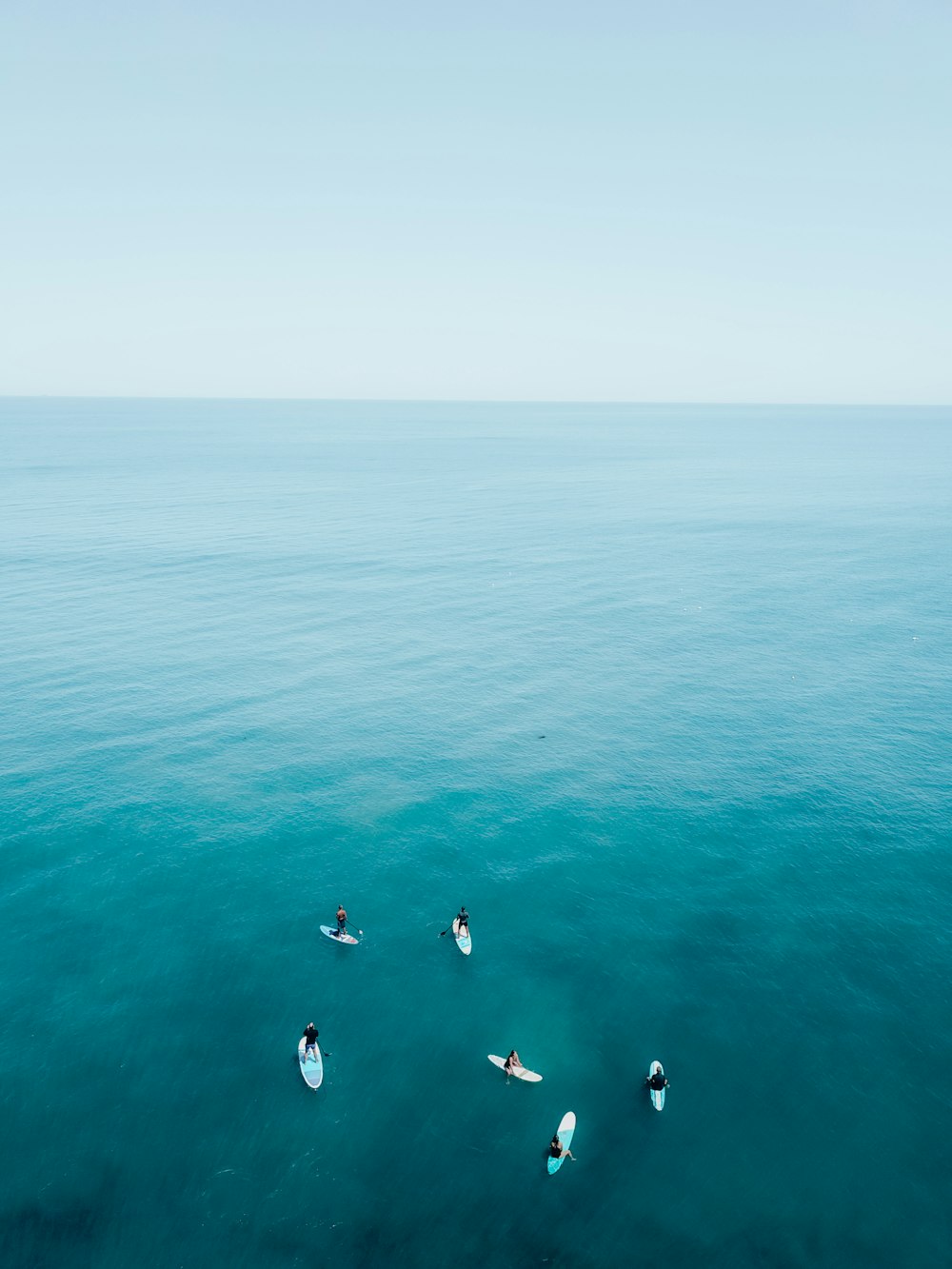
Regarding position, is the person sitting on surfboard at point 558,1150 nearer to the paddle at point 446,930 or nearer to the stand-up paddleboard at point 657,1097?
the stand-up paddleboard at point 657,1097

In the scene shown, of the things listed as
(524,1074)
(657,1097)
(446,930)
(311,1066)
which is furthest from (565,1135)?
(446,930)

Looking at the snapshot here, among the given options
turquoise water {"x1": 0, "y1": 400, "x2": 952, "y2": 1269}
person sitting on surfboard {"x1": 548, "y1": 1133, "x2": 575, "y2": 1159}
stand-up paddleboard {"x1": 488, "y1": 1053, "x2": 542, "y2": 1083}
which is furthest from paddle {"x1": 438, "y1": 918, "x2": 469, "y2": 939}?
person sitting on surfboard {"x1": 548, "y1": 1133, "x2": 575, "y2": 1159}

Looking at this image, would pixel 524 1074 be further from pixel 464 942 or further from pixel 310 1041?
pixel 310 1041

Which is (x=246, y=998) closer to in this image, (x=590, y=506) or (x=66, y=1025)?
(x=66, y=1025)

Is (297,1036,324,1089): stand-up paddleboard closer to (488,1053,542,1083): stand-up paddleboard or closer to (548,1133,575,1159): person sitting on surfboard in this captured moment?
(488,1053,542,1083): stand-up paddleboard

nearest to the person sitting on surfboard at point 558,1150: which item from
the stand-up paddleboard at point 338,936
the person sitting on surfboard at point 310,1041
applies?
the person sitting on surfboard at point 310,1041

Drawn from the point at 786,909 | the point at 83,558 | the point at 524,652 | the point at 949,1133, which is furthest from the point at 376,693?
the point at 83,558
